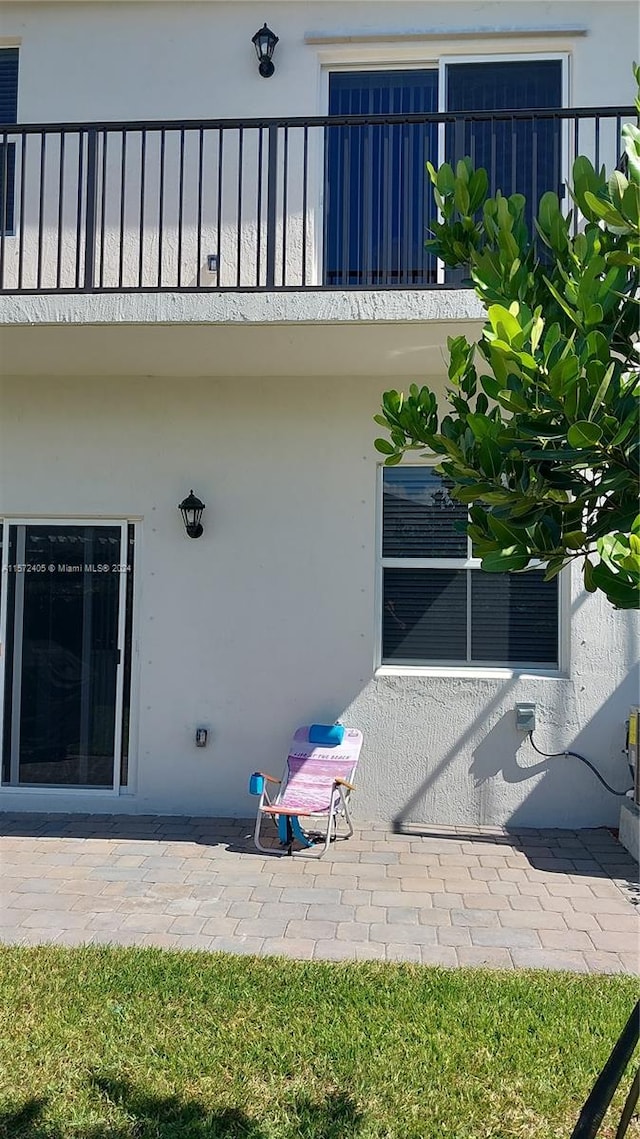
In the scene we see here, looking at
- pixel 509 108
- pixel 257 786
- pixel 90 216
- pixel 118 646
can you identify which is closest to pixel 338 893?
pixel 257 786

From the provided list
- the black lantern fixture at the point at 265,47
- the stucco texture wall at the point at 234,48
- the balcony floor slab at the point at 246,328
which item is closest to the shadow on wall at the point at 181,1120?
the balcony floor slab at the point at 246,328

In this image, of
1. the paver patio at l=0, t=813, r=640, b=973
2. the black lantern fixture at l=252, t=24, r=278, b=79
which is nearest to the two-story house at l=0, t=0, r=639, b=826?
the black lantern fixture at l=252, t=24, r=278, b=79

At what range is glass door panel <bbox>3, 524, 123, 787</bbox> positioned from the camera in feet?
22.0

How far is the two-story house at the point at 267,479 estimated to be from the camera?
634 cm

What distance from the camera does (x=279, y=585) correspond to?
21.5ft

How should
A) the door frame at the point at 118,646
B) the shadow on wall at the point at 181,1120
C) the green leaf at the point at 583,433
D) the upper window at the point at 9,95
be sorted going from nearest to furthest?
1. the green leaf at the point at 583,433
2. the shadow on wall at the point at 181,1120
3. the door frame at the point at 118,646
4. the upper window at the point at 9,95

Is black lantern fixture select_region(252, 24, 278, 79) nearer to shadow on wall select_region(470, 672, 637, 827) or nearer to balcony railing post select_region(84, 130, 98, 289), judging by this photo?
balcony railing post select_region(84, 130, 98, 289)

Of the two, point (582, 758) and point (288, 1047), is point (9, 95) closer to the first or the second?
point (582, 758)

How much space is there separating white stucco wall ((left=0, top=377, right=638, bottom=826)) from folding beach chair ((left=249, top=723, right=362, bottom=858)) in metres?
0.22

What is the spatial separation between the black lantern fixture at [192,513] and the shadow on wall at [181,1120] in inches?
166

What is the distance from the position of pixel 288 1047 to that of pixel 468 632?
149 inches

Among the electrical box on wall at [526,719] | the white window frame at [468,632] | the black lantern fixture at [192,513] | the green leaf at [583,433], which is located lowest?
the electrical box on wall at [526,719]

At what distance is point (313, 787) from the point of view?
5.96m

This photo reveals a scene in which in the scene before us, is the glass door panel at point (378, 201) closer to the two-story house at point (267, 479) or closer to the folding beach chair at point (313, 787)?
the two-story house at point (267, 479)
